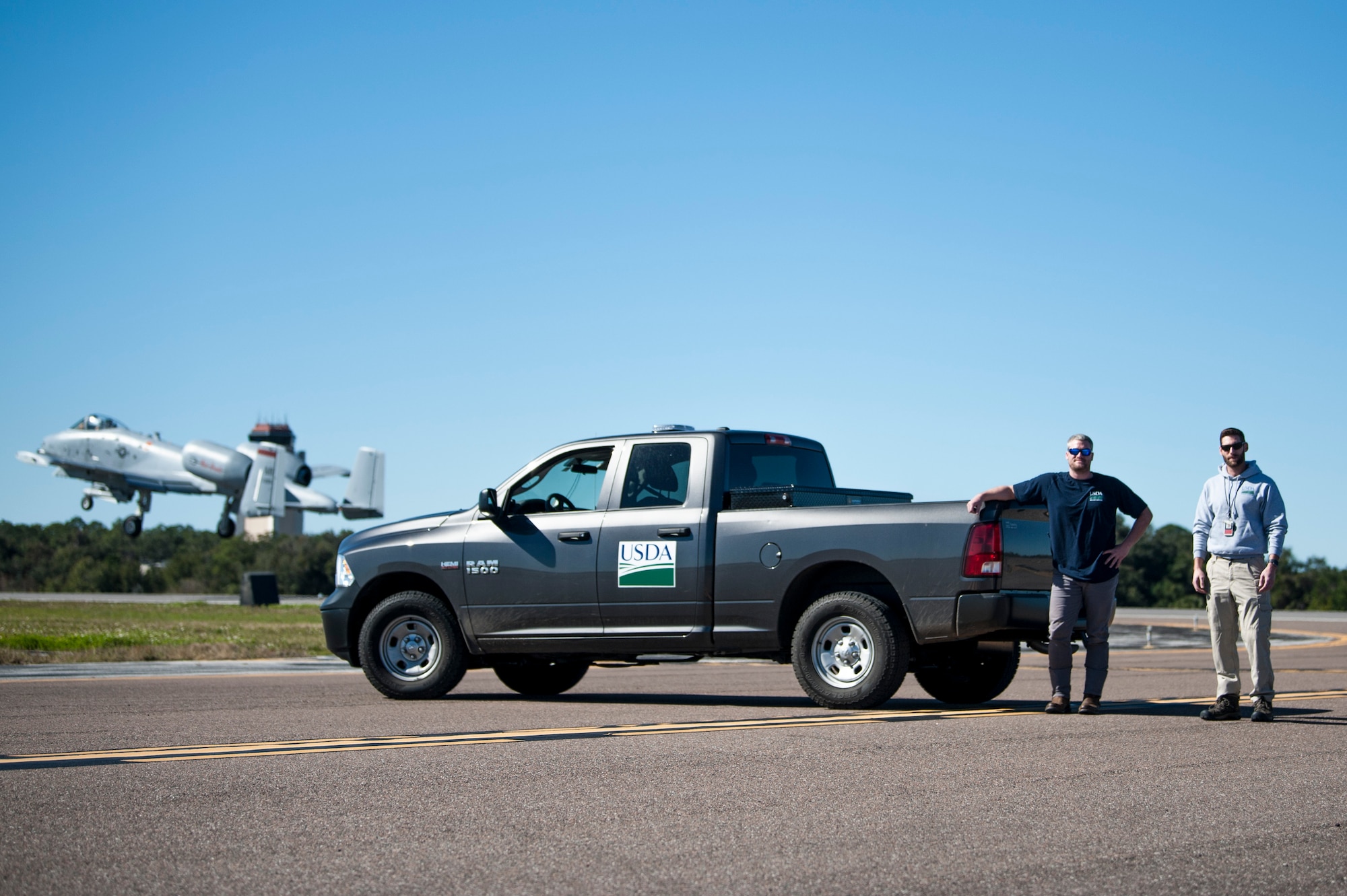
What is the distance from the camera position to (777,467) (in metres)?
11.4

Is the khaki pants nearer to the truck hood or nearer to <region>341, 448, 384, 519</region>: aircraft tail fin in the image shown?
the truck hood

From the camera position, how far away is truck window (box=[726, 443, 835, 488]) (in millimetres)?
10961

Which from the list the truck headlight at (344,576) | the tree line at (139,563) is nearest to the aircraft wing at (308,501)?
the tree line at (139,563)

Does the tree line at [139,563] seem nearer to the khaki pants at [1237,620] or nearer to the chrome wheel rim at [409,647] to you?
the chrome wheel rim at [409,647]

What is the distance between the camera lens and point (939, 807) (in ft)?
18.0

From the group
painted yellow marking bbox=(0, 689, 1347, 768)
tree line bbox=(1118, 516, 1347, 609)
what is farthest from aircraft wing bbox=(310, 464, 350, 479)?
painted yellow marking bbox=(0, 689, 1347, 768)

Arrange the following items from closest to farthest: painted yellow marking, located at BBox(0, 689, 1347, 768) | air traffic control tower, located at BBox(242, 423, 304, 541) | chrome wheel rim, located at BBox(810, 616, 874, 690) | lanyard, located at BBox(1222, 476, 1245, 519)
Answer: painted yellow marking, located at BBox(0, 689, 1347, 768) < lanyard, located at BBox(1222, 476, 1245, 519) < chrome wheel rim, located at BBox(810, 616, 874, 690) < air traffic control tower, located at BBox(242, 423, 304, 541)

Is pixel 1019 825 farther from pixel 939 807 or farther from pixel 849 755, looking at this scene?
pixel 849 755

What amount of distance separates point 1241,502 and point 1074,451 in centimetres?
113

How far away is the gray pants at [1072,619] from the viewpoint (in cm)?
955

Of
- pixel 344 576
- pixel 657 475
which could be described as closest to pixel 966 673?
pixel 657 475

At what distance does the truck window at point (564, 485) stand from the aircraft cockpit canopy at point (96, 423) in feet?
215

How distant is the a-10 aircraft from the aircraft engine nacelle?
4cm

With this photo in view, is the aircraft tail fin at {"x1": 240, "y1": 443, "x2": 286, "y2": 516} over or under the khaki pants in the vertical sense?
over
